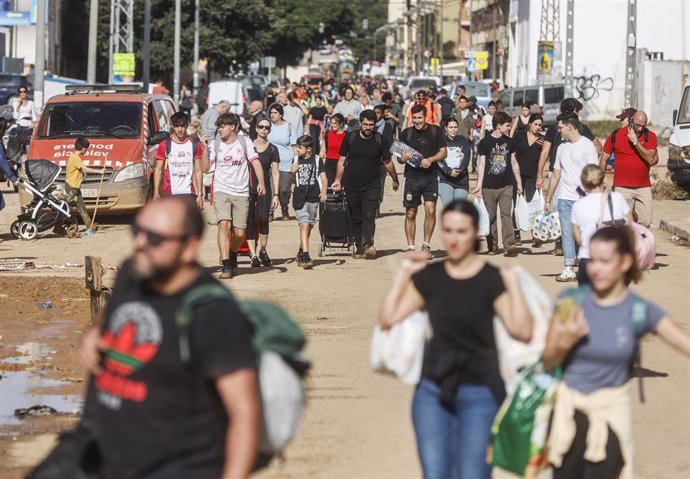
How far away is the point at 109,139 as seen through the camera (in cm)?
2184

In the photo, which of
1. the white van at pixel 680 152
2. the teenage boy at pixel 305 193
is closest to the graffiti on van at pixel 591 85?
the white van at pixel 680 152

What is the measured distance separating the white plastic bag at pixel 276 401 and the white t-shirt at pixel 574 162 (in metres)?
10.3

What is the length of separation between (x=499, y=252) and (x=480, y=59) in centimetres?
5778

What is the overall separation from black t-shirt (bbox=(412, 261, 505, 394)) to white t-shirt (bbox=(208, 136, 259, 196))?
375 inches

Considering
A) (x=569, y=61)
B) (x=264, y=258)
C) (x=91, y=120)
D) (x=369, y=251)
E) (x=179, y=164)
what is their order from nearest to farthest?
(x=179, y=164) < (x=264, y=258) < (x=369, y=251) < (x=91, y=120) < (x=569, y=61)

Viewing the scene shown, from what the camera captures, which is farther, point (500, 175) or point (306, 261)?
point (500, 175)

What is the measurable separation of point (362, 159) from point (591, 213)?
7.43m

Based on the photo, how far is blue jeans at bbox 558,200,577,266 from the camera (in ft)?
48.8

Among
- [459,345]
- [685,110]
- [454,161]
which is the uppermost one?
[685,110]

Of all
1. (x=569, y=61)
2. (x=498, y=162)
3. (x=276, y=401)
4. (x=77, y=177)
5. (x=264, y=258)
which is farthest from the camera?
(x=569, y=61)

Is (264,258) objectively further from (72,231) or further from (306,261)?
(72,231)

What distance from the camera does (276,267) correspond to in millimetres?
17016

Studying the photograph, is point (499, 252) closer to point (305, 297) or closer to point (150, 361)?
point (305, 297)

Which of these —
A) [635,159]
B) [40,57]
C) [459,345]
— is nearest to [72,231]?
[635,159]
